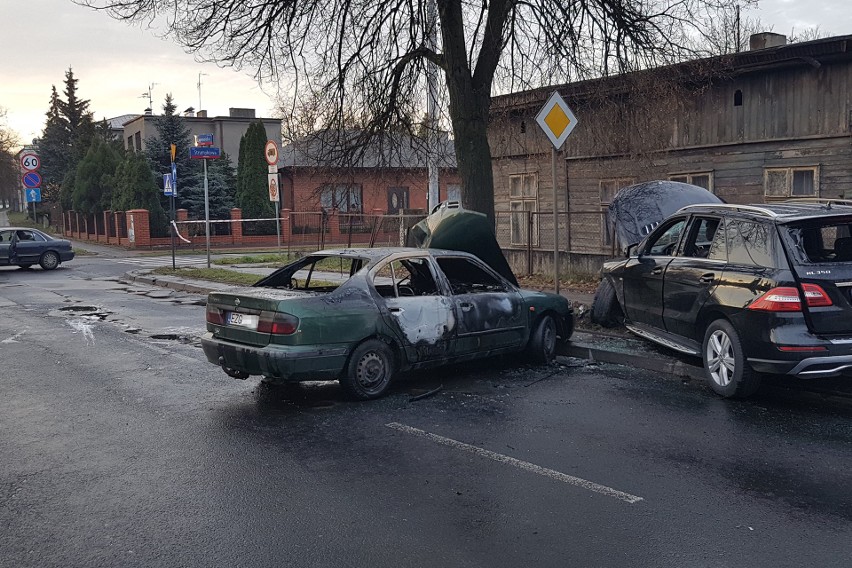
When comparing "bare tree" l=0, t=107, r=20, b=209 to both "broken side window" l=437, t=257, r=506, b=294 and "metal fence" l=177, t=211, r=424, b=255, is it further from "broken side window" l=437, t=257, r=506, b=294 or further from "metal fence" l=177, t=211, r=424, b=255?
"broken side window" l=437, t=257, r=506, b=294

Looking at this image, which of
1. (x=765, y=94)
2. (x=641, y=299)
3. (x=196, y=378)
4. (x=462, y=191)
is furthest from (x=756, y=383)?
(x=765, y=94)

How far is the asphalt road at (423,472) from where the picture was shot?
13.5 ft

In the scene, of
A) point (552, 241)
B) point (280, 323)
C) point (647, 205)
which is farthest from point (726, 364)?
point (552, 241)

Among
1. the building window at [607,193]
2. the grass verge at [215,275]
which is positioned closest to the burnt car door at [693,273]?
the building window at [607,193]

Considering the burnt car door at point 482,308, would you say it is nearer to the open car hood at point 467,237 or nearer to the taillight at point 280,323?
the open car hood at point 467,237

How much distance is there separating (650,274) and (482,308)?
2.01 metres

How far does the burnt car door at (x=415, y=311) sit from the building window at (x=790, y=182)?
32.7ft

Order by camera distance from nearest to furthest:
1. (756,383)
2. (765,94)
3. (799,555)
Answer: (799,555) → (756,383) → (765,94)

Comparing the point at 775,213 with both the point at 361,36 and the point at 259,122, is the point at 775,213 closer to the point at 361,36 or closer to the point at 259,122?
the point at 361,36

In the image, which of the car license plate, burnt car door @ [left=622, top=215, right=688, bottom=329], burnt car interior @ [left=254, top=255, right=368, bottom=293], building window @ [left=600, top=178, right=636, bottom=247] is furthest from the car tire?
building window @ [left=600, top=178, right=636, bottom=247]

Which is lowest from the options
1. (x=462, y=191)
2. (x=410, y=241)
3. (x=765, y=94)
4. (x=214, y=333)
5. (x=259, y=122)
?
(x=214, y=333)

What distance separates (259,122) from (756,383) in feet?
134

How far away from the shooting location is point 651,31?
40.0 feet

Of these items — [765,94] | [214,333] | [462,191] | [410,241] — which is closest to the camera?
[214,333]
